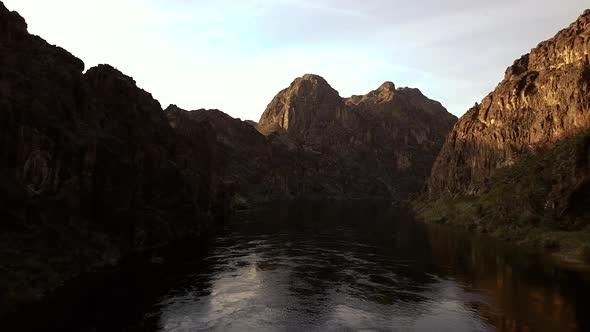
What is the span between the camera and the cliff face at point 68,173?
57.1 meters

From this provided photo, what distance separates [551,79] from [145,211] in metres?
135

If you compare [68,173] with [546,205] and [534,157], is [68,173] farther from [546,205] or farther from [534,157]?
[534,157]

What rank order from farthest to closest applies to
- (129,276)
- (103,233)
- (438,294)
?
1. (103,233)
2. (129,276)
3. (438,294)

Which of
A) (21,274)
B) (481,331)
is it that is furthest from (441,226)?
(21,274)

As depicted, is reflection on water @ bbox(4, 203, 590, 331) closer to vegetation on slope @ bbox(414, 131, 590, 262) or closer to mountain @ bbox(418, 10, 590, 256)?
vegetation on slope @ bbox(414, 131, 590, 262)

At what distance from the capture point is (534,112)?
521 ft

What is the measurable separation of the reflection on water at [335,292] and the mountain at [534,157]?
14268mm

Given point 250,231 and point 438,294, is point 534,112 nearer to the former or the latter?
point 250,231

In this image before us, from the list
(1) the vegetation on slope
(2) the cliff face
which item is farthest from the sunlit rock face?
(2) the cliff face

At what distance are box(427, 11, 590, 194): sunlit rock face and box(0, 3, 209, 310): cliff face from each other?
112m

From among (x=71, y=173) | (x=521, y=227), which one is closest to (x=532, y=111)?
(x=521, y=227)

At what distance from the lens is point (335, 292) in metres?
60.0

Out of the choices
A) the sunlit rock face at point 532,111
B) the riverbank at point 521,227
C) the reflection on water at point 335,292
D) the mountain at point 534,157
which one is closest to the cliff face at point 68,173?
the reflection on water at point 335,292

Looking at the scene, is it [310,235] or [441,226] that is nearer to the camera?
[310,235]
